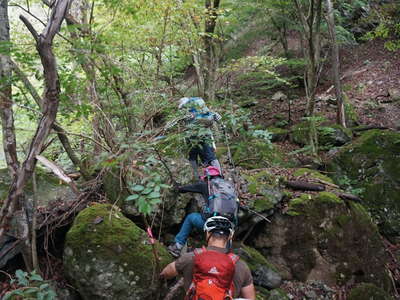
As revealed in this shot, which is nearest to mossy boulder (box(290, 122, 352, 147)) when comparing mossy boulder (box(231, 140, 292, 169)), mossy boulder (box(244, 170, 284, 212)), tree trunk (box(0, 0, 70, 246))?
mossy boulder (box(231, 140, 292, 169))

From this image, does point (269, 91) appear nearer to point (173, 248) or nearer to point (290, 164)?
point (290, 164)

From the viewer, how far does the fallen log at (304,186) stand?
19.9 feet

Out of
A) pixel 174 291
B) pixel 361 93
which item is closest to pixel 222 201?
pixel 174 291

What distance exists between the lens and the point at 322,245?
5.46 meters

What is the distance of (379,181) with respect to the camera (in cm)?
763

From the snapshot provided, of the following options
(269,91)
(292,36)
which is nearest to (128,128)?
(269,91)

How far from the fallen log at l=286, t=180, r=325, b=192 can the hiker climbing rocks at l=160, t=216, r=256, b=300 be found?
3.28m

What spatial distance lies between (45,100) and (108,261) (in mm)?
2131

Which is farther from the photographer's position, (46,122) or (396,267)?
(396,267)

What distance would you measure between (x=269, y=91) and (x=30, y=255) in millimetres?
12676

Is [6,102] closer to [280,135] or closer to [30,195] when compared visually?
[30,195]

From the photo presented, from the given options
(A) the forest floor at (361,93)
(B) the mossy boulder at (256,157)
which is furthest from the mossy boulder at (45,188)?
(A) the forest floor at (361,93)

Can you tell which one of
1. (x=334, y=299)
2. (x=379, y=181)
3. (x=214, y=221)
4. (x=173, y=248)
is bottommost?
(x=334, y=299)

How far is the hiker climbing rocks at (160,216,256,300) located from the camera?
2.77 meters
